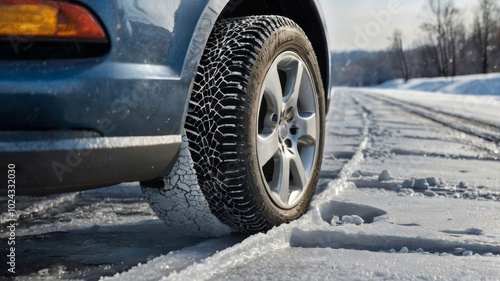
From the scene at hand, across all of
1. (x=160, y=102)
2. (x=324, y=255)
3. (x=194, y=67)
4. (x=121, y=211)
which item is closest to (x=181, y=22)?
(x=194, y=67)

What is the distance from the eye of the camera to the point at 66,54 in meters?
1.33

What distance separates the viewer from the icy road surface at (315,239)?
145 cm

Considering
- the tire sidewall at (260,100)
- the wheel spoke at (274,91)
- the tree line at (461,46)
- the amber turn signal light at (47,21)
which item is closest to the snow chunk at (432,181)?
the tire sidewall at (260,100)

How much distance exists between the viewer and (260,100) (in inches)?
70.7

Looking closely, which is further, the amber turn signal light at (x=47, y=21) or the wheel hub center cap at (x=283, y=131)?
the wheel hub center cap at (x=283, y=131)

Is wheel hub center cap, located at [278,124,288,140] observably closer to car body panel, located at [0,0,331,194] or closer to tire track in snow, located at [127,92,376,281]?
tire track in snow, located at [127,92,376,281]

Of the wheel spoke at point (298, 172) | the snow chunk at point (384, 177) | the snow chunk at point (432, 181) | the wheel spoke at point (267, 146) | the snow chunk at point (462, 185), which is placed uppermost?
the wheel spoke at point (267, 146)

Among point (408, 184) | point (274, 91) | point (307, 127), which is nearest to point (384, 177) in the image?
point (408, 184)

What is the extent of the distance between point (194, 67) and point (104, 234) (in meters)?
0.81

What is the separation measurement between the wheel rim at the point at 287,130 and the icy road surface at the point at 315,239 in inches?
5.4

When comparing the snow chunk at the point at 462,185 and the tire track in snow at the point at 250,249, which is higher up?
the tire track in snow at the point at 250,249

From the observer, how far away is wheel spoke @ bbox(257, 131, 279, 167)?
182cm

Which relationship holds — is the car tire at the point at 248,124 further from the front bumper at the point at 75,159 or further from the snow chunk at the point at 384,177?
the snow chunk at the point at 384,177

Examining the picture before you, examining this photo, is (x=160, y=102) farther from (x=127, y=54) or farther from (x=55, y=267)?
(x=55, y=267)
